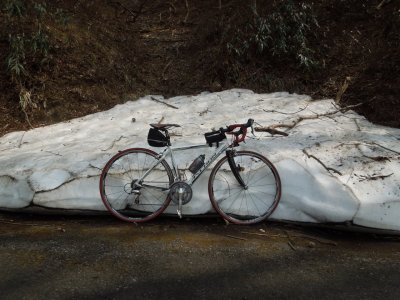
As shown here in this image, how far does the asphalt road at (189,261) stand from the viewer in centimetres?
386

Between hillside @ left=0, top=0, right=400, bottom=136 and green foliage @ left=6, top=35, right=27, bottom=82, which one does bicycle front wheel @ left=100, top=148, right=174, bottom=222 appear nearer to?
hillside @ left=0, top=0, right=400, bottom=136

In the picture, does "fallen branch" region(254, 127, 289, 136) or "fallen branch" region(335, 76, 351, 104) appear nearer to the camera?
"fallen branch" region(254, 127, 289, 136)

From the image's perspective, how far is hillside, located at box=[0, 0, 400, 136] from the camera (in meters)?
7.79

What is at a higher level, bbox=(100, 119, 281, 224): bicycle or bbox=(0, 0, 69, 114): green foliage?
bbox=(0, 0, 69, 114): green foliage

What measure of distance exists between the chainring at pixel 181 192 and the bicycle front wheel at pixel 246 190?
25 centimetres

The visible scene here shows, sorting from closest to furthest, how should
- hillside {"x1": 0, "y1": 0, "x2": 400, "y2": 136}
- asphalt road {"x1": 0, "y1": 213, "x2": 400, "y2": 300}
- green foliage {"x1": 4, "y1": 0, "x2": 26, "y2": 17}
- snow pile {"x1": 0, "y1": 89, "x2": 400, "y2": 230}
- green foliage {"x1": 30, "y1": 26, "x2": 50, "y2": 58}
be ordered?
asphalt road {"x1": 0, "y1": 213, "x2": 400, "y2": 300}
snow pile {"x1": 0, "y1": 89, "x2": 400, "y2": 230}
hillside {"x1": 0, "y1": 0, "x2": 400, "y2": 136}
green foliage {"x1": 30, "y1": 26, "x2": 50, "y2": 58}
green foliage {"x1": 4, "y1": 0, "x2": 26, "y2": 17}

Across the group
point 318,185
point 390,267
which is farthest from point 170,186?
point 390,267

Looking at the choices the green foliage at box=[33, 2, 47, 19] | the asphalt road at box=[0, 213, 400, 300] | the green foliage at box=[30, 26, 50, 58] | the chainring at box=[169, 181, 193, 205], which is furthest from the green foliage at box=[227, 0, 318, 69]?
the asphalt road at box=[0, 213, 400, 300]

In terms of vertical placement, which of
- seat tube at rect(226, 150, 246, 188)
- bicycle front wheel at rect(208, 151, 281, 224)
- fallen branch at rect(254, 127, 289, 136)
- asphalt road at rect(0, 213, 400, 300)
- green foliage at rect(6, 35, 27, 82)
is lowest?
asphalt road at rect(0, 213, 400, 300)

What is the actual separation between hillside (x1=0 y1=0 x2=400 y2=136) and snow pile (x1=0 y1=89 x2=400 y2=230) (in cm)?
68

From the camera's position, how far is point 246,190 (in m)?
5.18

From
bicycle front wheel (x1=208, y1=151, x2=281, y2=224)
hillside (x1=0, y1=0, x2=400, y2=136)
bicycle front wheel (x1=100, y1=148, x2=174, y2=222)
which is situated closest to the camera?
bicycle front wheel (x1=208, y1=151, x2=281, y2=224)

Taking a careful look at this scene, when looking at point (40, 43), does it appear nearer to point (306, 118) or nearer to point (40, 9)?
point (40, 9)

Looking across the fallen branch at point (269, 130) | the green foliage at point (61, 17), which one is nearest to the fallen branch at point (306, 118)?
the fallen branch at point (269, 130)
